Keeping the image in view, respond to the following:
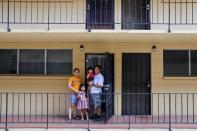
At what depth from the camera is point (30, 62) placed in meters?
14.9

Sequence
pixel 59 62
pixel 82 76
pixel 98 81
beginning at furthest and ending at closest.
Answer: pixel 59 62
pixel 82 76
pixel 98 81

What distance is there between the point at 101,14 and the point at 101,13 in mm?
34

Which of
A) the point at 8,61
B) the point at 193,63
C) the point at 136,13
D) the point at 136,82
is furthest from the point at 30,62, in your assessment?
the point at 193,63

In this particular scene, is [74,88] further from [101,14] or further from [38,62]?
[101,14]

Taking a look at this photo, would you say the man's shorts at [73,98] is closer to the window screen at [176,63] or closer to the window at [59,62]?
the window at [59,62]

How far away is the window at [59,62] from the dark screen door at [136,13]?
7.43 ft

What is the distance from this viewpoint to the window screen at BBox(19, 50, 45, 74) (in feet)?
48.7

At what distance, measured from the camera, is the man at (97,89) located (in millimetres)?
13430

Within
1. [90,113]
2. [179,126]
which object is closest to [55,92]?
[90,113]

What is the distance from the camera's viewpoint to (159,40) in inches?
560

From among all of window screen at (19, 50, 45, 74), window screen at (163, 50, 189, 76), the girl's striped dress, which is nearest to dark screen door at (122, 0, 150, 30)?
window screen at (163, 50, 189, 76)

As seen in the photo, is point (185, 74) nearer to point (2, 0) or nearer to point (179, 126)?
point (179, 126)

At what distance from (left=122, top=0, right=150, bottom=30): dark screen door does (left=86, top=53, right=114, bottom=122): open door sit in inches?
52.3

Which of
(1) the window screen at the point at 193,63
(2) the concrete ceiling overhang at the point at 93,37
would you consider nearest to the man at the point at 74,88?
(2) the concrete ceiling overhang at the point at 93,37
